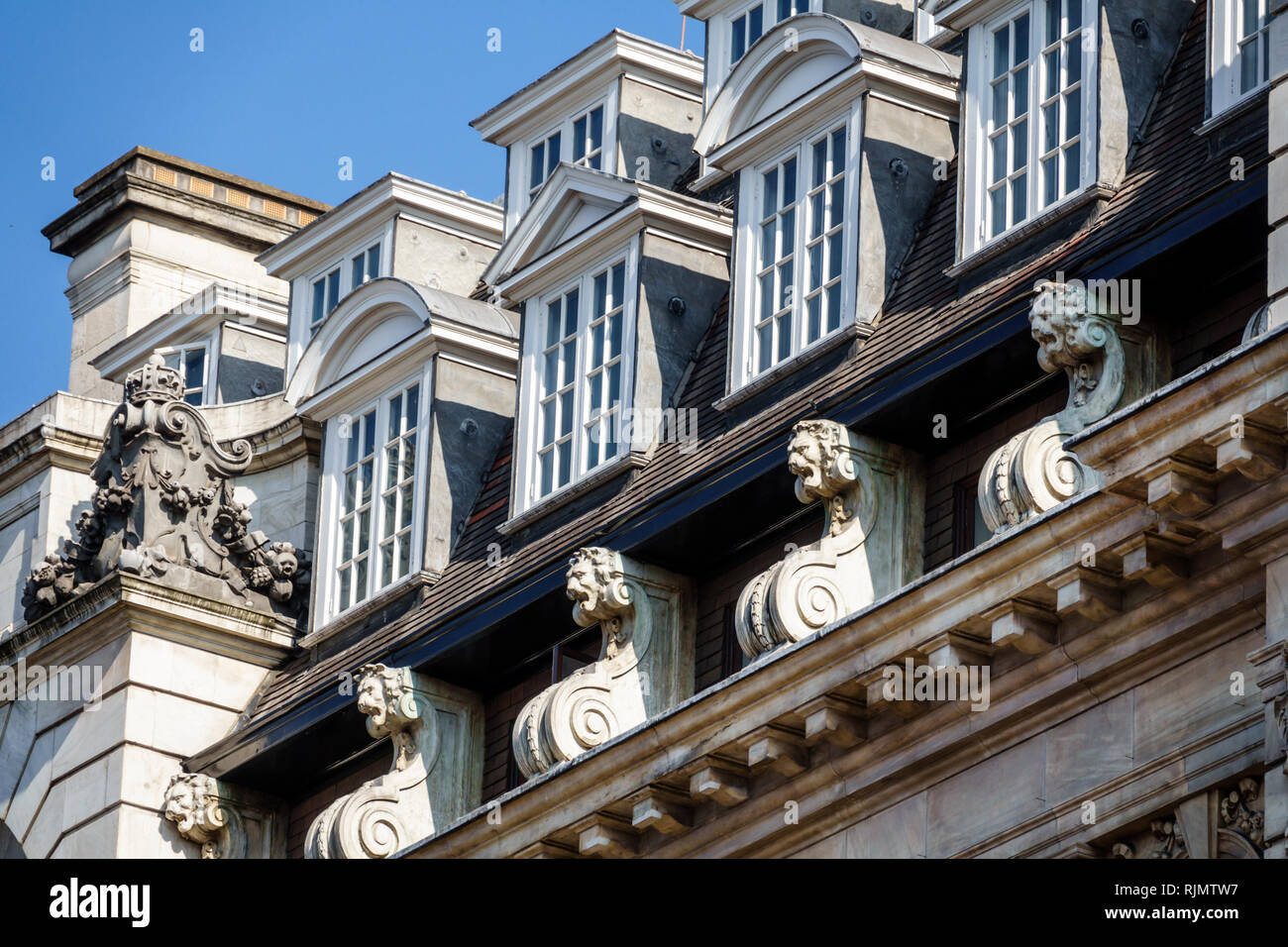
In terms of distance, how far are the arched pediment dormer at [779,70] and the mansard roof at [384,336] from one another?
11.3 feet

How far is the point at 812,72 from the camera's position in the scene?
101 feet

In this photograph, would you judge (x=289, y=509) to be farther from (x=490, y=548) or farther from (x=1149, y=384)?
(x=1149, y=384)

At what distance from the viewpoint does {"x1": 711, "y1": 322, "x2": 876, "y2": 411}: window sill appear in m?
29.0

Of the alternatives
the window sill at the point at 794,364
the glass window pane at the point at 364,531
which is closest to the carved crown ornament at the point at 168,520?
the glass window pane at the point at 364,531

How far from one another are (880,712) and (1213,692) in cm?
316

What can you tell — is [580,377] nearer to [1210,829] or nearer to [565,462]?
[565,462]

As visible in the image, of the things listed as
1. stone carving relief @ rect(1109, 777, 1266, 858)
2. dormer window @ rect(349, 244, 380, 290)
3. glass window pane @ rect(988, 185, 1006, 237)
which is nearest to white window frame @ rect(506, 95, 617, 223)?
dormer window @ rect(349, 244, 380, 290)

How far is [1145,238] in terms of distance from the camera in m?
25.9

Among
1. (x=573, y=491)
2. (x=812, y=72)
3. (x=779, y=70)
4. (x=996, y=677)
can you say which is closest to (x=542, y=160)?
(x=779, y=70)

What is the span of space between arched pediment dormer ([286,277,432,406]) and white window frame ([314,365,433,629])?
14.9 inches

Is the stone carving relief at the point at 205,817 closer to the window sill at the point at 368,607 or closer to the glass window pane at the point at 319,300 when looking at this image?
the window sill at the point at 368,607

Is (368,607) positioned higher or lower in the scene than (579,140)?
lower

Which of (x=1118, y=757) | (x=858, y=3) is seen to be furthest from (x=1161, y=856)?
(x=858, y=3)

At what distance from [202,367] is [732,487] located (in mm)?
12274
